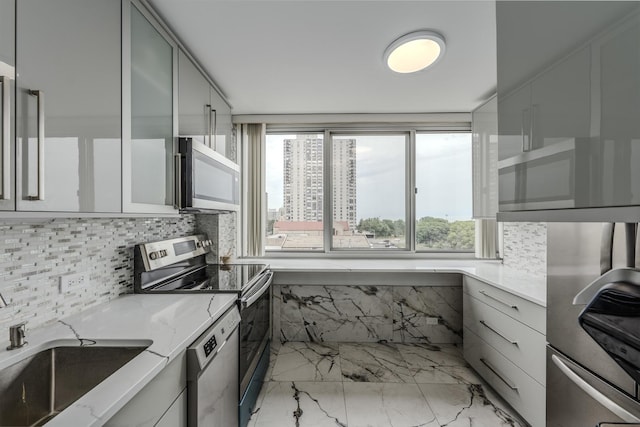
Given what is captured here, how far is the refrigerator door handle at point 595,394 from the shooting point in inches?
36.5

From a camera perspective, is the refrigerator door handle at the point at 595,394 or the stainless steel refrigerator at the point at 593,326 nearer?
the stainless steel refrigerator at the point at 593,326

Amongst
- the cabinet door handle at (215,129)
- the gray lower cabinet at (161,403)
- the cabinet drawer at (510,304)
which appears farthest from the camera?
the cabinet door handle at (215,129)

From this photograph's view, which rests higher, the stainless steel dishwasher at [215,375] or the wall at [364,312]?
the stainless steel dishwasher at [215,375]

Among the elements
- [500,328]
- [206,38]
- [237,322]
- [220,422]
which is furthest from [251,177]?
[500,328]

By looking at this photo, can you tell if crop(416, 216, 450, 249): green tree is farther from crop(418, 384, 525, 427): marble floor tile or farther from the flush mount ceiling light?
the flush mount ceiling light

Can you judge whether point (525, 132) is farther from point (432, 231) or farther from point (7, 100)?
point (432, 231)

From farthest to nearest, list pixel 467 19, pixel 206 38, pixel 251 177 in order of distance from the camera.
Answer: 1. pixel 251 177
2. pixel 206 38
3. pixel 467 19

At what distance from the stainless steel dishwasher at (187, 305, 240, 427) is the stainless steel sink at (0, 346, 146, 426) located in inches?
8.5

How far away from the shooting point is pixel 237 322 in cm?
145

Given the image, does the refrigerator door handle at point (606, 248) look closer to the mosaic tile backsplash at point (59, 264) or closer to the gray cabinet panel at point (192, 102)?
the gray cabinet panel at point (192, 102)

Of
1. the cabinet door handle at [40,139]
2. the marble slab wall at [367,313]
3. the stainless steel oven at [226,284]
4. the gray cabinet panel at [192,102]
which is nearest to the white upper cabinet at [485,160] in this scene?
the marble slab wall at [367,313]

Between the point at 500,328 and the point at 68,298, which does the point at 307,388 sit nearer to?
the point at 500,328

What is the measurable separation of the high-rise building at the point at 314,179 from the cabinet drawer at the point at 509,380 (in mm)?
1614

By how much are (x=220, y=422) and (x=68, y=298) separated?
90 centimetres
